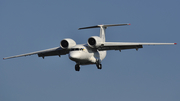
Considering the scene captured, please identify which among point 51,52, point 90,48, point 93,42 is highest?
point 93,42

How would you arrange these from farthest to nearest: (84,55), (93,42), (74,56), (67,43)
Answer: (67,43), (93,42), (84,55), (74,56)

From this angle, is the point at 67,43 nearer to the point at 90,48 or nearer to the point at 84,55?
the point at 84,55

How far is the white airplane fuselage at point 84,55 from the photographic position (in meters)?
37.7

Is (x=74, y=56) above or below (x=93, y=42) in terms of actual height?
below

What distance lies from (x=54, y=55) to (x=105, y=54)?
5179 mm

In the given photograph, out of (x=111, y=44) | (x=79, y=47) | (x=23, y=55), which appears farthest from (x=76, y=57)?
(x=23, y=55)

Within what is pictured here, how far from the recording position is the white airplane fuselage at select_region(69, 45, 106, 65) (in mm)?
37656

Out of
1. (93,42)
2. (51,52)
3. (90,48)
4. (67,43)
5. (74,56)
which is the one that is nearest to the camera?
(74,56)

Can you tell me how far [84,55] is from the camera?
38344 millimetres

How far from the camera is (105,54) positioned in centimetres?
4262

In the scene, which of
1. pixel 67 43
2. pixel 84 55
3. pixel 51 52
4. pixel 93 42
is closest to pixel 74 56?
pixel 84 55

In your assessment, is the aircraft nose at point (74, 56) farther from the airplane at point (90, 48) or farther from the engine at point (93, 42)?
the engine at point (93, 42)

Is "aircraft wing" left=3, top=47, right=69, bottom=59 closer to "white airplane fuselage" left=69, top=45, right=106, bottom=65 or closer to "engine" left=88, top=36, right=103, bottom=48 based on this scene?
"white airplane fuselage" left=69, top=45, right=106, bottom=65

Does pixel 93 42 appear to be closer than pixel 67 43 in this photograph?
A: Yes
